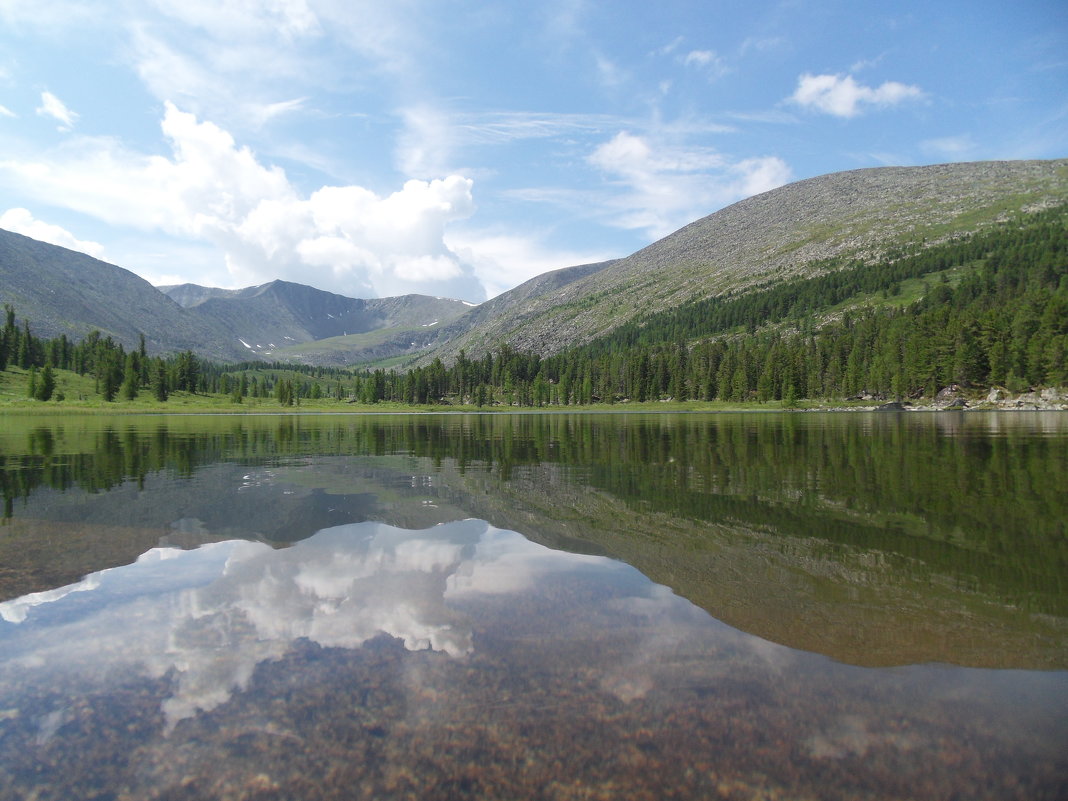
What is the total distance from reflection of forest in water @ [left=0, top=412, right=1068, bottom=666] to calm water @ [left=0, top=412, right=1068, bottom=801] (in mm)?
132

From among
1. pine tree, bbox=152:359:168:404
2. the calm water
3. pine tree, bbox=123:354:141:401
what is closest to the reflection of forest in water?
the calm water

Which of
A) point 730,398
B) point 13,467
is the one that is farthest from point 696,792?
point 730,398

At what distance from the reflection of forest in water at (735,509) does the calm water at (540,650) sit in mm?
132

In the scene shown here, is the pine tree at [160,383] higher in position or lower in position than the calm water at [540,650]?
higher

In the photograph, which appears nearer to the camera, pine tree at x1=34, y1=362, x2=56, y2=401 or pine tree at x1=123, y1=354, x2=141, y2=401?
pine tree at x1=34, y1=362, x2=56, y2=401

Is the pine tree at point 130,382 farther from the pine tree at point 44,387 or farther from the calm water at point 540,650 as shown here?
the calm water at point 540,650

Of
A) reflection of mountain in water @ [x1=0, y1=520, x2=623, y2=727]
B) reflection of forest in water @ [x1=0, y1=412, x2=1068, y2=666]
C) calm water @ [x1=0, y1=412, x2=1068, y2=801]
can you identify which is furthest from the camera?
reflection of forest in water @ [x1=0, y1=412, x2=1068, y2=666]

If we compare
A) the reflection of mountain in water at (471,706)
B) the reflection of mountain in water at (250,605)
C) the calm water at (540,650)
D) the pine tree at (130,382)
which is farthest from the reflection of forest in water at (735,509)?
the pine tree at (130,382)

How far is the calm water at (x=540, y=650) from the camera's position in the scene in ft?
19.1

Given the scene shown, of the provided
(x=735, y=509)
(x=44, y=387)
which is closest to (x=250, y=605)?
(x=735, y=509)

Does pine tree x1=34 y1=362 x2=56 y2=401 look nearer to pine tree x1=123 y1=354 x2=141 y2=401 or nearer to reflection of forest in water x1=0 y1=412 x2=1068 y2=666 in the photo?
pine tree x1=123 y1=354 x2=141 y2=401

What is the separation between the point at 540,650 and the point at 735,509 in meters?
12.4

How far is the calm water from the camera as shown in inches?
229

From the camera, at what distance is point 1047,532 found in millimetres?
15078
